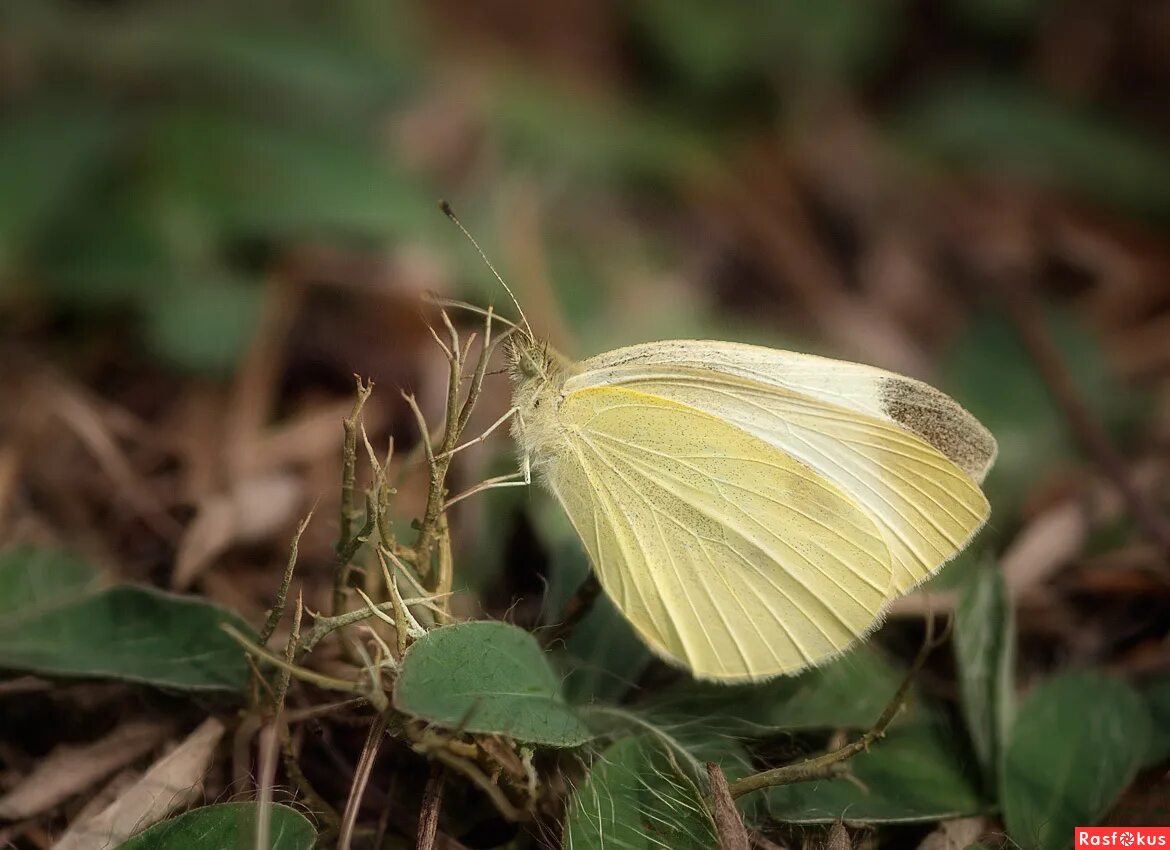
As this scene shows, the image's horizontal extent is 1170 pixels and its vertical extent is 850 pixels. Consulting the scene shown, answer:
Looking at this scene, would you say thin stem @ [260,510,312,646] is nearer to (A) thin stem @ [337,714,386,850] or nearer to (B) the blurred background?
(A) thin stem @ [337,714,386,850]

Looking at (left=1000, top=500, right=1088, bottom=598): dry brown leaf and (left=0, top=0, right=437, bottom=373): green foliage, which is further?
(left=0, top=0, right=437, bottom=373): green foliage

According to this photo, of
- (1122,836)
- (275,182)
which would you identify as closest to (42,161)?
(275,182)

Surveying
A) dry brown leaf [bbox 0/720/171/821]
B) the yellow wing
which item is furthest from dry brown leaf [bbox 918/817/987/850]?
dry brown leaf [bbox 0/720/171/821]

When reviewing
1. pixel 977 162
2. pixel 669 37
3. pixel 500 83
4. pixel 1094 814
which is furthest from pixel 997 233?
pixel 1094 814

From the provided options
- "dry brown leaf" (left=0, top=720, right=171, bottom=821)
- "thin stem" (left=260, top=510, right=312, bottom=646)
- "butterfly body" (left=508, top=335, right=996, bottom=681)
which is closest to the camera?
"thin stem" (left=260, top=510, right=312, bottom=646)

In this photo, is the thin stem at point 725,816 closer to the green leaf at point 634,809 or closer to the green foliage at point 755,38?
the green leaf at point 634,809

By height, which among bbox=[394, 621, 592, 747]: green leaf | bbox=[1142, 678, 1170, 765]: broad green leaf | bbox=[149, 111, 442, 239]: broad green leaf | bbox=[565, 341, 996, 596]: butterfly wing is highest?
bbox=[565, 341, 996, 596]: butterfly wing

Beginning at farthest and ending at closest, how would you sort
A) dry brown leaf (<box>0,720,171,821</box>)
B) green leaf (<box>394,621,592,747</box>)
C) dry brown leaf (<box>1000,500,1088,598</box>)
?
dry brown leaf (<box>1000,500,1088,598</box>), dry brown leaf (<box>0,720,171,821</box>), green leaf (<box>394,621,592,747</box>)

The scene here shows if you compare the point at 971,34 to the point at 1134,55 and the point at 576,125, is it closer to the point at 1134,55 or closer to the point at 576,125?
the point at 1134,55
